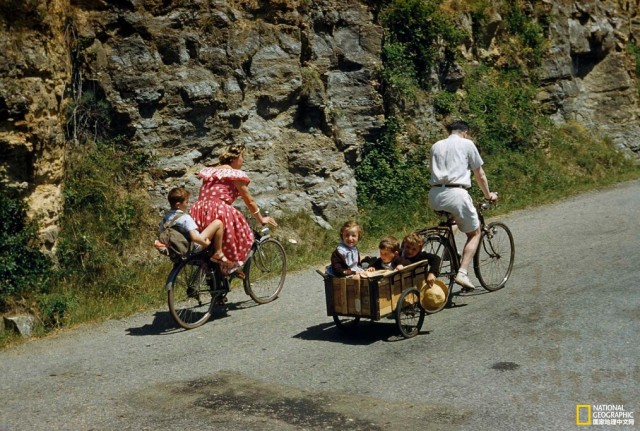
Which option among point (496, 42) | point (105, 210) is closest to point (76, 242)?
point (105, 210)

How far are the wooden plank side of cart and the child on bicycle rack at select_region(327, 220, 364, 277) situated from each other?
111mm

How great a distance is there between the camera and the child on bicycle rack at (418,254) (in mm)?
8727

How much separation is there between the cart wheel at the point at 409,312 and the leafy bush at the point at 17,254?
458cm

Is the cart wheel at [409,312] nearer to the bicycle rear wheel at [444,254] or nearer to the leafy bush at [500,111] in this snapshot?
the bicycle rear wheel at [444,254]

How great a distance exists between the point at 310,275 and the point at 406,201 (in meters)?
4.56

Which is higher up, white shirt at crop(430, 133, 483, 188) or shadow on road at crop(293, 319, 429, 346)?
white shirt at crop(430, 133, 483, 188)

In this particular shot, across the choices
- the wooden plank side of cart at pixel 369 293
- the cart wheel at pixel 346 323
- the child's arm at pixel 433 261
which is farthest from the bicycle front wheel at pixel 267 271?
the child's arm at pixel 433 261

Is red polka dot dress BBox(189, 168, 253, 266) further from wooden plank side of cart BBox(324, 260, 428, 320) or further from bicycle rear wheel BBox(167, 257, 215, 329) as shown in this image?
wooden plank side of cart BBox(324, 260, 428, 320)

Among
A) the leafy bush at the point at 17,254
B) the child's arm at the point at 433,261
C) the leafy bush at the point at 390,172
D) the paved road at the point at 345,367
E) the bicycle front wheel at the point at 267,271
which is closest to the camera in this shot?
the paved road at the point at 345,367

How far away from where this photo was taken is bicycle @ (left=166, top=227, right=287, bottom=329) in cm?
926

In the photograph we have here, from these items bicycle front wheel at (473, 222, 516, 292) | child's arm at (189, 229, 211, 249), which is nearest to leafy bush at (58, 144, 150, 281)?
child's arm at (189, 229, 211, 249)

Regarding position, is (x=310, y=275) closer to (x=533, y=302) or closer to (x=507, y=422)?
(x=533, y=302)

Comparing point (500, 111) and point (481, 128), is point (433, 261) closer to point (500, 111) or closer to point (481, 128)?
point (481, 128)

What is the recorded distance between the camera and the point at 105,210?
1195 centimetres
